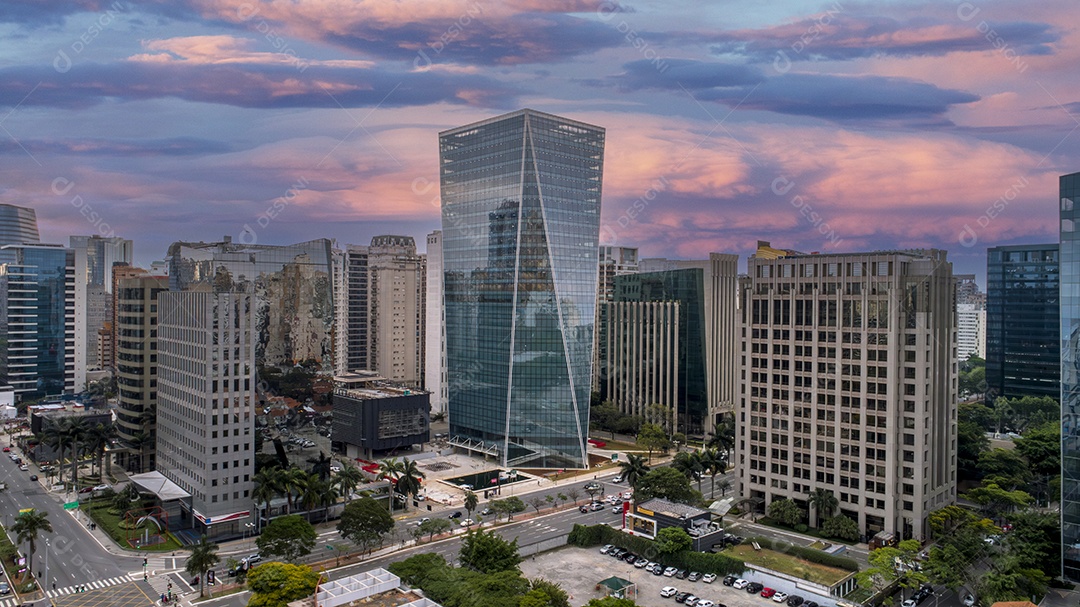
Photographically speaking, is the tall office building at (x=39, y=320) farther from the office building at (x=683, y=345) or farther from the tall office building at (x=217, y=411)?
the office building at (x=683, y=345)

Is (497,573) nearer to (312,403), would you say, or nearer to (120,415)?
(312,403)

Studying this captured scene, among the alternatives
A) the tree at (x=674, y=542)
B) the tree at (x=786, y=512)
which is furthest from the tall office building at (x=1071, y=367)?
the tree at (x=674, y=542)

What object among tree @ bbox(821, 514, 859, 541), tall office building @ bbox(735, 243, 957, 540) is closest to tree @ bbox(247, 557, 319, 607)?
tree @ bbox(821, 514, 859, 541)

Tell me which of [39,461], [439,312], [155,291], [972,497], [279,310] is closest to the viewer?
[972,497]

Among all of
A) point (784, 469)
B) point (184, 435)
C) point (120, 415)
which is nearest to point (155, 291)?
point (120, 415)

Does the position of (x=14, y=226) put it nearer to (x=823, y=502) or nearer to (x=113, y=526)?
(x=113, y=526)
